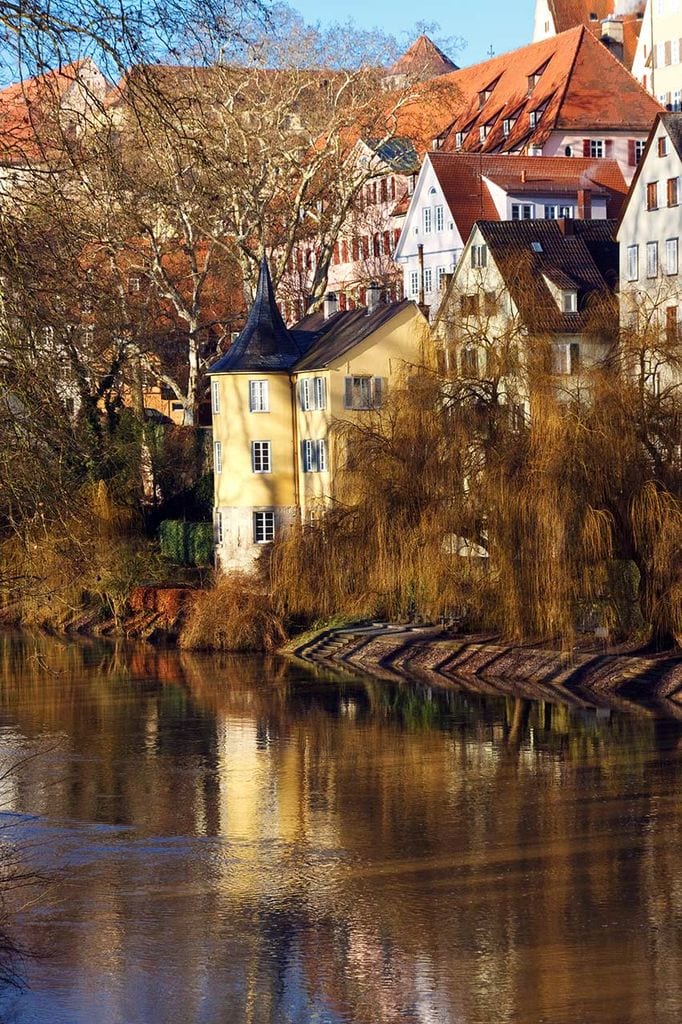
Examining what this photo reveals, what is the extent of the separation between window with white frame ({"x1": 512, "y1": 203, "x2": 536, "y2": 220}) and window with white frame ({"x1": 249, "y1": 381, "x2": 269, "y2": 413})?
14.5 metres

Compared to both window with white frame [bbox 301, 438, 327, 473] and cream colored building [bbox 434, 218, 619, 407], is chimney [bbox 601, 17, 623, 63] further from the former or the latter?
cream colored building [bbox 434, 218, 619, 407]

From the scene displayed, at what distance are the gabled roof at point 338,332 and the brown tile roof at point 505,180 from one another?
9.83 metres

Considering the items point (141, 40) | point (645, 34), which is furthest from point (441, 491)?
point (645, 34)

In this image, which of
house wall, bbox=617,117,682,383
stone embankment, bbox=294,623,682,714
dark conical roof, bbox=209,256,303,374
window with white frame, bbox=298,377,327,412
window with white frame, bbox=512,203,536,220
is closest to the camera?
stone embankment, bbox=294,623,682,714

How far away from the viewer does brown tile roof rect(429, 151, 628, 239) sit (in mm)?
67625

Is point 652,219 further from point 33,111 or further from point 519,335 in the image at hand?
point 33,111

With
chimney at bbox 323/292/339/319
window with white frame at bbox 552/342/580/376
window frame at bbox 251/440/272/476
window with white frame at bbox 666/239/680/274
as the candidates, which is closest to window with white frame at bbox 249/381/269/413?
window frame at bbox 251/440/272/476

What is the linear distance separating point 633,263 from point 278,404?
41.6ft

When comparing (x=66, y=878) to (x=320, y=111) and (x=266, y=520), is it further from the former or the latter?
(x=320, y=111)

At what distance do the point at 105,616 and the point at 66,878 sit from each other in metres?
31.5

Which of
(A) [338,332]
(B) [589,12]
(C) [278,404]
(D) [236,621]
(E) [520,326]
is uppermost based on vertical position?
(B) [589,12]

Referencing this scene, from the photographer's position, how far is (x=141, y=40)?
423 inches

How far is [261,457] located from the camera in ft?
189

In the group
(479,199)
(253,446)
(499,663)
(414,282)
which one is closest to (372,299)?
(253,446)
